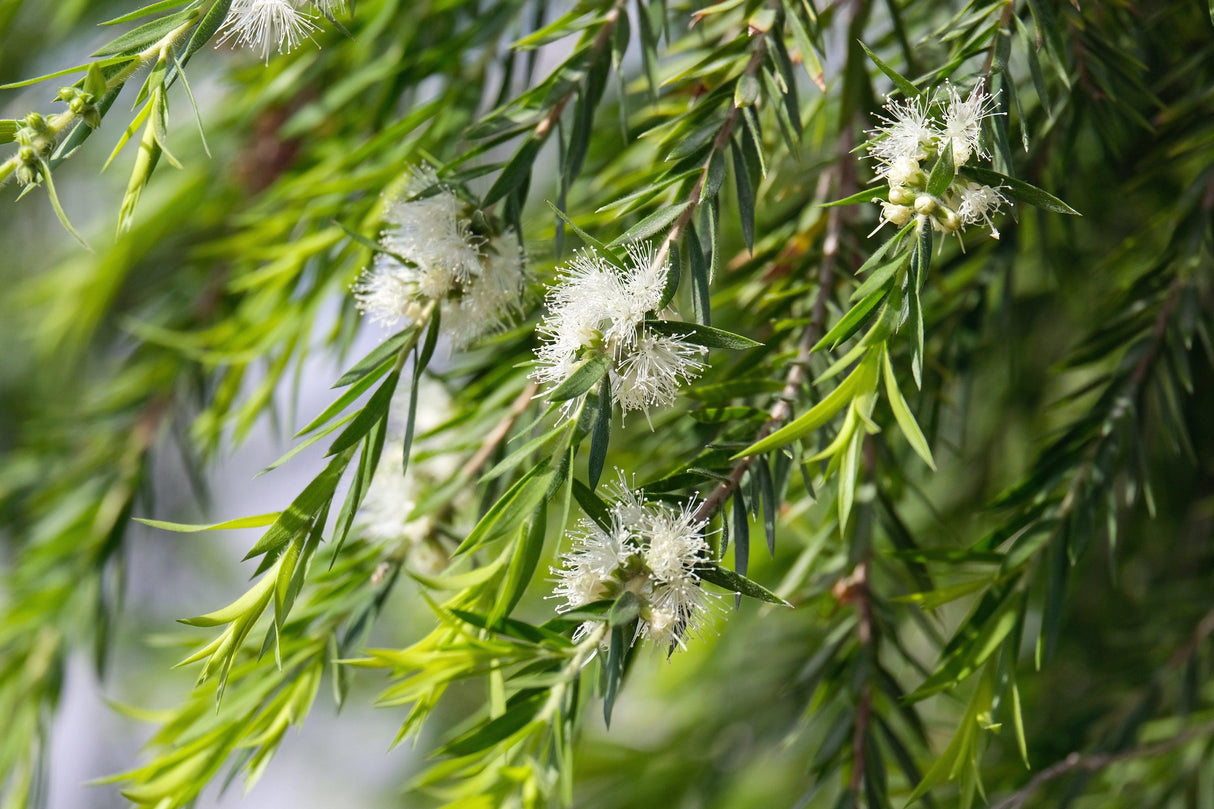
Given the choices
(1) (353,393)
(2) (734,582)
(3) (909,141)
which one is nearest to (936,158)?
(3) (909,141)

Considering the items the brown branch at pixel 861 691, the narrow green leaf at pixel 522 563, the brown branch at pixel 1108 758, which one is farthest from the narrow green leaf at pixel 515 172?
the brown branch at pixel 1108 758

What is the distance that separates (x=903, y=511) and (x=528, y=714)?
2.43 ft

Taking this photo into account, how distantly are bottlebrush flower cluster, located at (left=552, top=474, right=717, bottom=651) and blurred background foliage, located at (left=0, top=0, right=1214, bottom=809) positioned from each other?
1.0 inches

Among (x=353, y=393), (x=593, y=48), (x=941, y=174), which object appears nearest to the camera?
(x=941, y=174)

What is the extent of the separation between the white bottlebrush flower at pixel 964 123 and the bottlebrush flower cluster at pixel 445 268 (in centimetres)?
Result: 27

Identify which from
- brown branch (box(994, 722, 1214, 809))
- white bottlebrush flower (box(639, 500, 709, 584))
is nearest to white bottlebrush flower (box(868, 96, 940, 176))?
white bottlebrush flower (box(639, 500, 709, 584))

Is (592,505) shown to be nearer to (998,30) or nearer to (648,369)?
(648,369)

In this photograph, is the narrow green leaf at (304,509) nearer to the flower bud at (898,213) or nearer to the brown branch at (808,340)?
the brown branch at (808,340)

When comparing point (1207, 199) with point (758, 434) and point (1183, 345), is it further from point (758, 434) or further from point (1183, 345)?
point (758, 434)

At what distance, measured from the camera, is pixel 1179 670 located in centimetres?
84

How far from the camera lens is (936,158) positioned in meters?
0.48

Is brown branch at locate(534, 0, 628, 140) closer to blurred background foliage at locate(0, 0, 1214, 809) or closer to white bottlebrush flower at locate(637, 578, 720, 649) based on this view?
blurred background foliage at locate(0, 0, 1214, 809)

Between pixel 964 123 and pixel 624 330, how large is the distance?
200mm

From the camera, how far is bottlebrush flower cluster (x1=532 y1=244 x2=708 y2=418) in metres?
0.48
